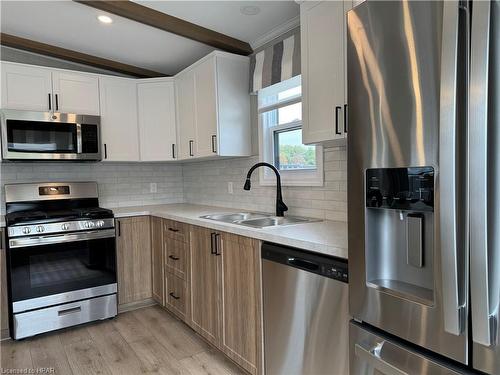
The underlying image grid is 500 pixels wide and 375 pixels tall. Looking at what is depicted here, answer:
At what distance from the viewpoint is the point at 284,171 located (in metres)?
2.70

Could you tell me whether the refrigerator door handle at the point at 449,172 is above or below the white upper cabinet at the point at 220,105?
below

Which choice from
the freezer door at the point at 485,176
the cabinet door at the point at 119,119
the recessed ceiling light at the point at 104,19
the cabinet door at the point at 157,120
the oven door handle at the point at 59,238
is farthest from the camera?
the cabinet door at the point at 157,120

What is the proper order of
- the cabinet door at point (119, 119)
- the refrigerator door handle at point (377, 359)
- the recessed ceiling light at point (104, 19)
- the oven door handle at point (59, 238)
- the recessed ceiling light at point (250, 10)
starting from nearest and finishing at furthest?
the refrigerator door handle at point (377, 359) → the recessed ceiling light at point (250, 10) → the recessed ceiling light at point (104, 19) → the oven door handle at point (59, 238) → the cabinet door at point (119, 119)

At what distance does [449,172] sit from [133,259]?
9.54ft

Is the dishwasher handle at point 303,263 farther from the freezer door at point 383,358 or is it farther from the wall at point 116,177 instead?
the wall at point 116,177

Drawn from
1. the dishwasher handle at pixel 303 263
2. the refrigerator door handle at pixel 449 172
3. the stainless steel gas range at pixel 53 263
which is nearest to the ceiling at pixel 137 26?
the stainless steel gas range at pixel 53 263

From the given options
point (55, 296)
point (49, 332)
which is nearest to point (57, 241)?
point (55, 296)

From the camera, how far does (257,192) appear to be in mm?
2926

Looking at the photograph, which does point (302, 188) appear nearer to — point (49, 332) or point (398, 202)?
point (398, 202)

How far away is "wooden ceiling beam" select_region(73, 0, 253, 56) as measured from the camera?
223 cm

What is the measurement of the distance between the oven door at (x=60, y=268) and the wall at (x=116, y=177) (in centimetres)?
71

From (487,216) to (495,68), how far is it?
14.7 inches

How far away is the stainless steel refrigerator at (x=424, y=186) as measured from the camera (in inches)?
33.5

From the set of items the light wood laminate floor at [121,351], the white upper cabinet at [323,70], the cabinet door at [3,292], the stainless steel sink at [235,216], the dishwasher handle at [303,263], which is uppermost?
the white upper cabinet at [323,70]
